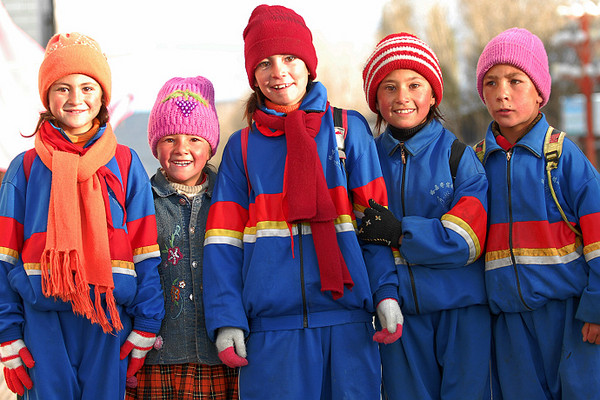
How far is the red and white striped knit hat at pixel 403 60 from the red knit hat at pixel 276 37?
28 centimetres

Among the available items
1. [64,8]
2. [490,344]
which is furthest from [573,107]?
[490,344]

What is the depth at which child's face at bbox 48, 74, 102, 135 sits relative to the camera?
94.9 inches

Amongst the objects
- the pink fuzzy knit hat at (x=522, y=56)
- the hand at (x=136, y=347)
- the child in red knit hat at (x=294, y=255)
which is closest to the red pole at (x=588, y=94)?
the pink fuzzy knit hat at (x=522, y=56)

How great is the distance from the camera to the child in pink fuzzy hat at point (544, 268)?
7.59 ft

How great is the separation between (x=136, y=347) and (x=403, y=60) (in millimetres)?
1599

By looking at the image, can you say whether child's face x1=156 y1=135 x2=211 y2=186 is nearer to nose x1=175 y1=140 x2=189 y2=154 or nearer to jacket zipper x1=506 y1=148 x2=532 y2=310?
nose x1=175 y1=140 x2=189 y2=154

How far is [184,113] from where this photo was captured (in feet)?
8.67

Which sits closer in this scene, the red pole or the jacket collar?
the jacket collar

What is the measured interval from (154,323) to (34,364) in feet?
1.49

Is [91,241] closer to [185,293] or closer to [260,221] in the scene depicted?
[185,293]

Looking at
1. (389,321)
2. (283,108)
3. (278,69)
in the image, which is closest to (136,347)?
(389,321)

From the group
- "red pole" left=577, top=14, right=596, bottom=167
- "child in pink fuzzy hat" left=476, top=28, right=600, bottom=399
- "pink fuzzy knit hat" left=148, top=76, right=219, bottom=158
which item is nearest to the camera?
"child in pink fuzzy hat" left=476, top=28, right=600, bottom=399

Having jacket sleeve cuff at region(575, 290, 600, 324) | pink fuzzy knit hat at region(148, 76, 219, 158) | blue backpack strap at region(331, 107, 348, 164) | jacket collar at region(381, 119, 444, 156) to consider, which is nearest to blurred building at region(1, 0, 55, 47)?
pink fuzzy knit hat at region(148, 76, 219, 158)

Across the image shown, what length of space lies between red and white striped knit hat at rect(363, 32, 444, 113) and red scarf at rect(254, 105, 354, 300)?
1.46ft
